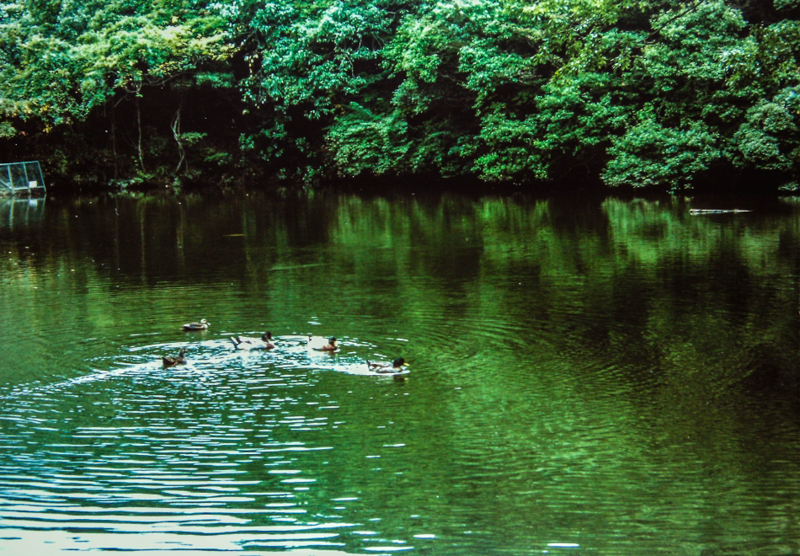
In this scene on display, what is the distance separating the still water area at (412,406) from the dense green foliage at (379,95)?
42.7ft

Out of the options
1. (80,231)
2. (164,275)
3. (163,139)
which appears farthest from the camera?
(163,139)

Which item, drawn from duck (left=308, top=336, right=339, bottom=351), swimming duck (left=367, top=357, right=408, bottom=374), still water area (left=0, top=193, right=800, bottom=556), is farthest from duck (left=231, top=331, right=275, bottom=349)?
swimming duck (left=367, top=357, right=408, bottom=374)

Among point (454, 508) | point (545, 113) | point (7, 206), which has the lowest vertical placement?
point (454, 508)

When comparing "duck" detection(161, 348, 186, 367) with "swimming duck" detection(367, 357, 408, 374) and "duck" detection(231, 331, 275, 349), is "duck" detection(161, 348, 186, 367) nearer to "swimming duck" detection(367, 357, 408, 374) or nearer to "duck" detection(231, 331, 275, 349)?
"duck" detection(231, 331, 275, 349)

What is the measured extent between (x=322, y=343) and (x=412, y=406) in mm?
2081

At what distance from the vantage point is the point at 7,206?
3291 centimetres

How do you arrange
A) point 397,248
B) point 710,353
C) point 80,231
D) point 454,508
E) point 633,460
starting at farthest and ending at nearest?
point 80,231
point 397,248
point 710,353
point 633,460
point 454,508

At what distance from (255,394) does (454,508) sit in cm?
306

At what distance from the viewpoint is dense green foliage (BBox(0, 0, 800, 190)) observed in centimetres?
2798

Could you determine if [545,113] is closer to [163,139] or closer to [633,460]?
[163,139]

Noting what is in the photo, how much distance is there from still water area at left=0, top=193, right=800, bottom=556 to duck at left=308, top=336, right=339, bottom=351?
10cm

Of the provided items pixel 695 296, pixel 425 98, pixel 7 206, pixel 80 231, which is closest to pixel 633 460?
pixel 695 296

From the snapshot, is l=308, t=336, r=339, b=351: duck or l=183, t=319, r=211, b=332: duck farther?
l=183, t=319, r=211, b=332: duck

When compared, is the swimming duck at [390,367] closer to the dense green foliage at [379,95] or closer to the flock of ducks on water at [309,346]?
the flock of ducks on water at [309,346]
